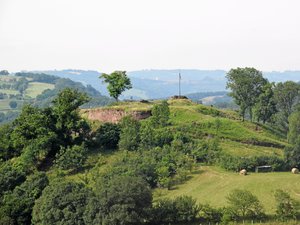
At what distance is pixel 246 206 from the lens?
3488 cm

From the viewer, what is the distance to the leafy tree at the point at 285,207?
34.8 m

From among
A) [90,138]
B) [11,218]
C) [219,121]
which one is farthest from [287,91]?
[11,218]

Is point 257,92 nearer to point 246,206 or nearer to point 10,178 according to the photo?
point 246,206

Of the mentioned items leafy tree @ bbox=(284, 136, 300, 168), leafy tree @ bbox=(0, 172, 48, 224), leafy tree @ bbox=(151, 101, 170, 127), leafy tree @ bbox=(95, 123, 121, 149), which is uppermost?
leafy tree @ bbox=(151, 101, 170, 127)

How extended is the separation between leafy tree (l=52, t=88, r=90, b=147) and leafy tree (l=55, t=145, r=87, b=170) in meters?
4.75

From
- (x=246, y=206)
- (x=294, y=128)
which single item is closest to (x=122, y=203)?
(x=246, y=206)

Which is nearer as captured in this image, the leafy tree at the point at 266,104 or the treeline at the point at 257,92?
A: the treeline at the point at 257,92

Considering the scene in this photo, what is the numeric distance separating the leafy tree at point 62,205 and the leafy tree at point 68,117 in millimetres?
20132

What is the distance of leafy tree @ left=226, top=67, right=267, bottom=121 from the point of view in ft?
230

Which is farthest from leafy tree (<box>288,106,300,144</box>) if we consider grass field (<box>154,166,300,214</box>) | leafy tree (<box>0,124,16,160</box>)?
leafy tree (<box>0,124,16,160</box>)

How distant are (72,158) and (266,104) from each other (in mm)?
37257

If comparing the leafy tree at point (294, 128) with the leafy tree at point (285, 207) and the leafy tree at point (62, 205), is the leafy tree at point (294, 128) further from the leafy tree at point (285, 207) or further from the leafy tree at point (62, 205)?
the leafy tree at point (62, 205)

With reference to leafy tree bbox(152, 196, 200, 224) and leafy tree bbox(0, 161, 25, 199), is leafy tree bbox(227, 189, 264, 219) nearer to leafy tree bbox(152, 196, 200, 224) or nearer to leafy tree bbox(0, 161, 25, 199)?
leafy tree bbox(152, 196, 200, 224)

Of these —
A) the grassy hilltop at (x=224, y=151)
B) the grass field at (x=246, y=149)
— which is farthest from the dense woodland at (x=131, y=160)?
the grass field at (x=246, y=149)
